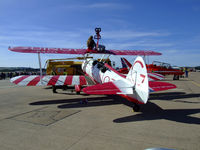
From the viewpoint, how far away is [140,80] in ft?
15.5

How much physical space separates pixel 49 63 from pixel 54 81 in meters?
6.98

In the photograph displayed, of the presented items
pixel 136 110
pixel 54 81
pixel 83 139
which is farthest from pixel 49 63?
pixel 83 139

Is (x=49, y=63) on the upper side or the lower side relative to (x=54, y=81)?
upper

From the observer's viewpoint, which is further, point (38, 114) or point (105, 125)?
point (38, 114)

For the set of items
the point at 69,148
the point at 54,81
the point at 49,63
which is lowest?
the point at 69,148

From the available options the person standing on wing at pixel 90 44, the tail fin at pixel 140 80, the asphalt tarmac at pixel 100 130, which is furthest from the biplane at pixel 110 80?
the asphalt tarmac at pixel 100 130

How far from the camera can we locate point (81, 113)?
554cm

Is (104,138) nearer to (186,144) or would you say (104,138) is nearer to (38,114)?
(186,144)

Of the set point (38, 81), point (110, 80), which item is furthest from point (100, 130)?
point (38, 81)

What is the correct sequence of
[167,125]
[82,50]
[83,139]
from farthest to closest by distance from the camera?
[82,50], [167,125], [83,139]

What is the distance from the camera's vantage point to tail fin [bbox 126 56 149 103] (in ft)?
14.4

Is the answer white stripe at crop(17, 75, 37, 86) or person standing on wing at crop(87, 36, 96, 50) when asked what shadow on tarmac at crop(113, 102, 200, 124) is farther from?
person standing on wing at crop(87, 36, 96, 50)

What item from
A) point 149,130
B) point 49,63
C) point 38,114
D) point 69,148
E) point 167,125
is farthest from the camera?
point 49,63

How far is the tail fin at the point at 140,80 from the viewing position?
14.4ft
